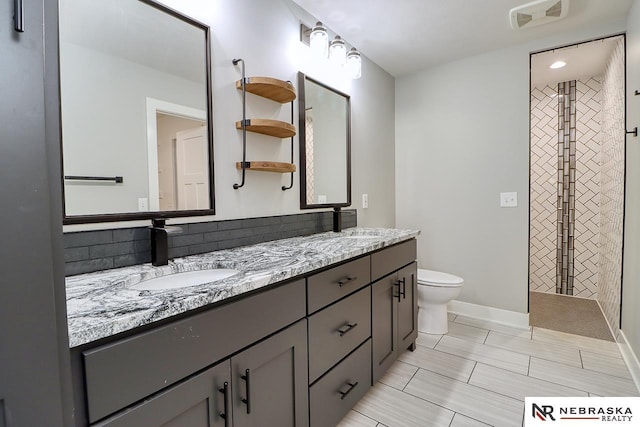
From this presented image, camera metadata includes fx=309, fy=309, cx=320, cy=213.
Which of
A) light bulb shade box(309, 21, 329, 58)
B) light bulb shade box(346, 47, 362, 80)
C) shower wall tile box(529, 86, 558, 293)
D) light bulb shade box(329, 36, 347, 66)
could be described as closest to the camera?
light bulb shade box(309, 21, 329, 58)

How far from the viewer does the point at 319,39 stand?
6.23 ft

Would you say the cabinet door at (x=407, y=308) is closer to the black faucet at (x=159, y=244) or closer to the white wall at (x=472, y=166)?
Answer: the white wall at (x=472, y=166)

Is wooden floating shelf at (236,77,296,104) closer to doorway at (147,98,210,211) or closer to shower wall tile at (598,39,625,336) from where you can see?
doorway at (147,98,210,211)

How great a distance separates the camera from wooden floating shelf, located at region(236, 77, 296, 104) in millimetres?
1583

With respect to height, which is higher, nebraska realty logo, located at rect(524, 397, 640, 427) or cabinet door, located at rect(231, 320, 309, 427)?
cabinet door, located at rect(231, 320, 309, 427)

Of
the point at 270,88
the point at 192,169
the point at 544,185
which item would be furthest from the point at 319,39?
the point at 544,185

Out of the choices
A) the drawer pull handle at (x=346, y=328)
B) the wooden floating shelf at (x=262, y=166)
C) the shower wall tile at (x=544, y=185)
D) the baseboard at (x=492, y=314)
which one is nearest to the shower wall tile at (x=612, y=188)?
the shower wall tile at (x=544, y=185)

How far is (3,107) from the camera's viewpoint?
41 cm

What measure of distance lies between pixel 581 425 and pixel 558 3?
7.57ft

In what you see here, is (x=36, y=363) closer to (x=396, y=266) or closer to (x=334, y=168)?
(x=396, y=266)

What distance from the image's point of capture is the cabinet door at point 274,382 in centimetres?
93

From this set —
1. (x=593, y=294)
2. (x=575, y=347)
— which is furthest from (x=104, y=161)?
(x=593, y=294)

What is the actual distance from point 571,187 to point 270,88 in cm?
333

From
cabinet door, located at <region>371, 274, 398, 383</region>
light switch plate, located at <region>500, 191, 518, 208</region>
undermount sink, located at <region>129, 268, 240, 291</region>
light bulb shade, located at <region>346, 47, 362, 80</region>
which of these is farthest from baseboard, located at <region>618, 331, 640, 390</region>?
light bulb shade, located at <region>346, 47, 362, 80</region>
